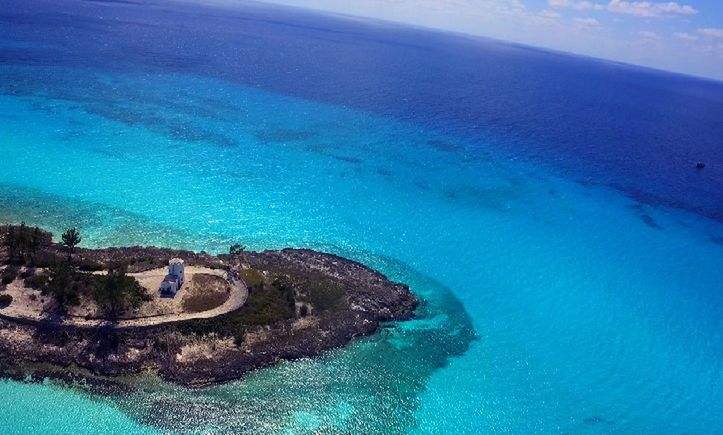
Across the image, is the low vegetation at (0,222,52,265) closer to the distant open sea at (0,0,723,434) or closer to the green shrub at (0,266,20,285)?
the green shrub at (0,266,20,285)

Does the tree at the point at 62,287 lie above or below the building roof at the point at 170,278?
below

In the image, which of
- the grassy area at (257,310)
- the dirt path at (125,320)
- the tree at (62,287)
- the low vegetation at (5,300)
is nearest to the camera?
the dirt path at (125,320)

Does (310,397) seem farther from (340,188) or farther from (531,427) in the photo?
(340,188)

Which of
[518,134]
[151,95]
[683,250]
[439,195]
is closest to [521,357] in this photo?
[439,195]

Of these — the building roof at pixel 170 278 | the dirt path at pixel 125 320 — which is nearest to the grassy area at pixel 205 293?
the dirt path at pixel 125 320

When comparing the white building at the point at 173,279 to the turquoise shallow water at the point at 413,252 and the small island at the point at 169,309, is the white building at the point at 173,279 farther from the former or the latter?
the turquoise shallow water at the point at 413,252

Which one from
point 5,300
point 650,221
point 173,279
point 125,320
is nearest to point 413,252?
point 173,279
